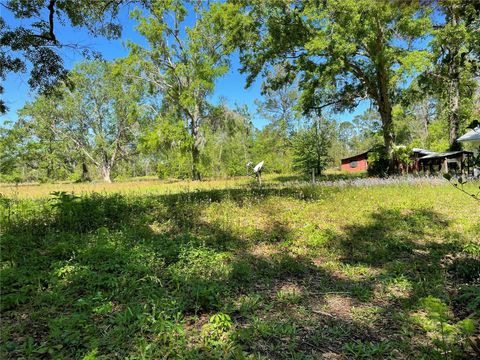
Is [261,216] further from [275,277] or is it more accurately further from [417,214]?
[417,214]

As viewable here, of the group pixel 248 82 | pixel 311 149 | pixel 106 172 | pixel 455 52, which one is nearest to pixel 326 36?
pixel 248 82

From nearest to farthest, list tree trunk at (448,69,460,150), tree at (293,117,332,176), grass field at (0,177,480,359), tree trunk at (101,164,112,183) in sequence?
grass field at (0,177,480,359) → tree trunk at (448,69,460,150) → tree at (293,117,332,176) → tree trunk at (101,164,112,183)

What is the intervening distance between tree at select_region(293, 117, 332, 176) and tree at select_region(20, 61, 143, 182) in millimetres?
18348

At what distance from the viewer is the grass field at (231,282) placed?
2.78 meters

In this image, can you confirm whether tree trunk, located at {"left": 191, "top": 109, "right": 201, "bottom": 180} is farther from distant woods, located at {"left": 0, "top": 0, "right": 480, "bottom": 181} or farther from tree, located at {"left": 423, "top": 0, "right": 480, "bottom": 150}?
tree, located at {"left": 423, "top": 0, "right": 480, "bottom": 150}

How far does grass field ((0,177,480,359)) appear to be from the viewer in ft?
9.11

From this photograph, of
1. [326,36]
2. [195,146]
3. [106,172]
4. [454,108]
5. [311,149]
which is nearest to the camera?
[326,36]

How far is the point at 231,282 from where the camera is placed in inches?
159

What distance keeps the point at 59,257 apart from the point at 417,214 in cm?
725

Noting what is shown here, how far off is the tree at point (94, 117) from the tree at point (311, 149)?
60.2ft

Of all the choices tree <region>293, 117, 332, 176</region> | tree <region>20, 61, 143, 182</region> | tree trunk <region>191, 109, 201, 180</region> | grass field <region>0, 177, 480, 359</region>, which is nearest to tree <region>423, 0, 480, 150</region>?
grass field <region>0, 177, 480, 359</region>

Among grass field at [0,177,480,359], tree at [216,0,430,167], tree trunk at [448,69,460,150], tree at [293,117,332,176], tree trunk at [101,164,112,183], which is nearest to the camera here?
grass field at [0,177,480,359]

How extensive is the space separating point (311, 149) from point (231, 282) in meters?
30.0

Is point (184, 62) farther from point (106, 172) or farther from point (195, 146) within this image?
point (106, 172)
